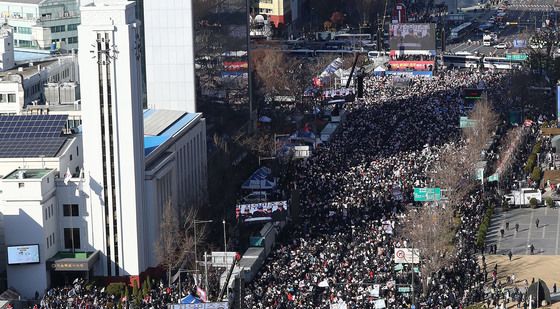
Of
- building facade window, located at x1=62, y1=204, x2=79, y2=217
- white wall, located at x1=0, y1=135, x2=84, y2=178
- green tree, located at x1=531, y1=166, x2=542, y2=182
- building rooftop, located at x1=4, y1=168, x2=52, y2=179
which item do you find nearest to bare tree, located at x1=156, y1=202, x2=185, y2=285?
building facade window, located at x1=62, y1=204, x2=79, y2=217

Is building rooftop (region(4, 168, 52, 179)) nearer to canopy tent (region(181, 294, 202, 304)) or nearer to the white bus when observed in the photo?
canopy tent (region(181, 294, 202, 304))

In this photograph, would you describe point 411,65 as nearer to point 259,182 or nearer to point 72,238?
point 259,182

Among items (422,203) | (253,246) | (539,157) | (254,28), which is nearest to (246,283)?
(253,246)

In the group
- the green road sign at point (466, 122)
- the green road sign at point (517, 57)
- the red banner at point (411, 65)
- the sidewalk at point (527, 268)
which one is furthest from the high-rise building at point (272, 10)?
the sidewalk at point (527, 268)

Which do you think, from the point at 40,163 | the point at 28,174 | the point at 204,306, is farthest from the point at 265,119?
the point at 204,306

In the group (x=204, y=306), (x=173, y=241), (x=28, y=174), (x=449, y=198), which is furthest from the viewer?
(x=449, y=198)

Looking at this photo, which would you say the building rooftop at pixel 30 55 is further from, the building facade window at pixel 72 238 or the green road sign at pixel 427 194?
the building facade window at pixel 72 238
